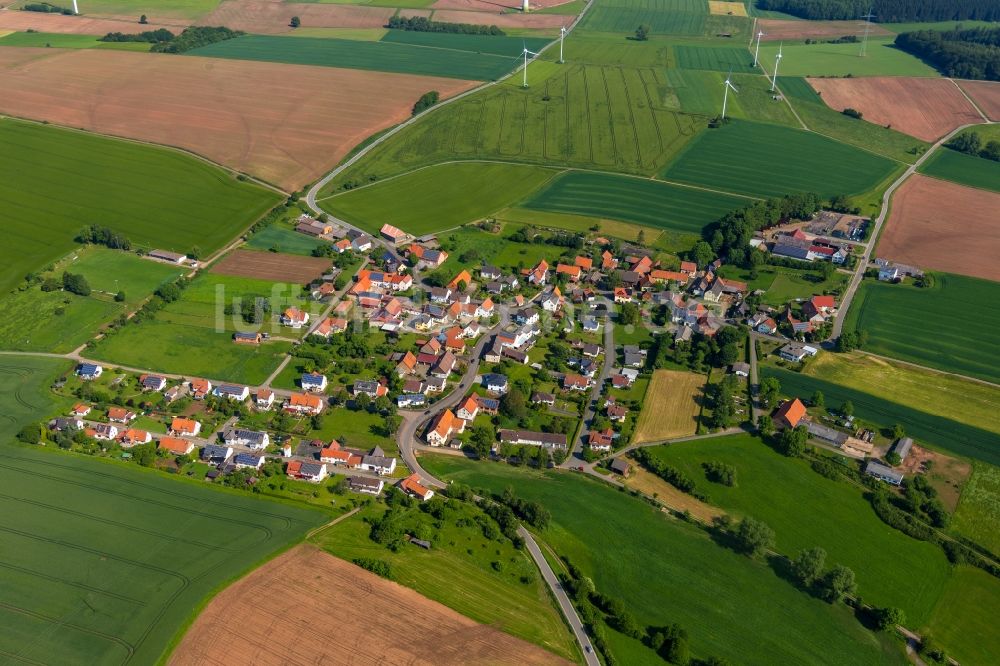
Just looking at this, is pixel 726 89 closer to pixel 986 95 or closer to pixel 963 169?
pixel 963 169

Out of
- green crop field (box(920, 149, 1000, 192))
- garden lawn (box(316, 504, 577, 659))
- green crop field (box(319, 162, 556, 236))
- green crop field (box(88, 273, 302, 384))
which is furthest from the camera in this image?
green crop field (box(920, 149, 1000, 192))

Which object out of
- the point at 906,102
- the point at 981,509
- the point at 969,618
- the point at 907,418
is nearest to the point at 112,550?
the point at 969,618

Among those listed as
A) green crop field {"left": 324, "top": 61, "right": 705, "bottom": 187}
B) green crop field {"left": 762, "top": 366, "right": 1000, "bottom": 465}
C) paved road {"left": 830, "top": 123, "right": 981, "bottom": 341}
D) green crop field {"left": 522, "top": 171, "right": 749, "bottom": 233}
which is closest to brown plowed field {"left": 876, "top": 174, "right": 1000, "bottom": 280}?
paved road {"left": 830, "top": 123, "right": 981, "bottom": 341}

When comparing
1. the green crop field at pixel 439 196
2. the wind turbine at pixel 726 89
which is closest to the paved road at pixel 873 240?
the wind turbine at pixel 726 89

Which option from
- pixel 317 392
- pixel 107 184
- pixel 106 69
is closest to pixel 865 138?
pixel 317 392

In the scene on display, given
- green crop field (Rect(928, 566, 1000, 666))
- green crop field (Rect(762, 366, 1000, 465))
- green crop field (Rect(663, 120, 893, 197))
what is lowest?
green crop field (Rect(928, 566, 1000, 666))

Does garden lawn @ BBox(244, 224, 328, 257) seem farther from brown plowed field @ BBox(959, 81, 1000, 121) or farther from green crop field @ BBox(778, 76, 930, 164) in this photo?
brown plowed field @ BBox(959, 81, 1000, 121)

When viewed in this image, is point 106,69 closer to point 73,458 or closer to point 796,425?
point 73,458
